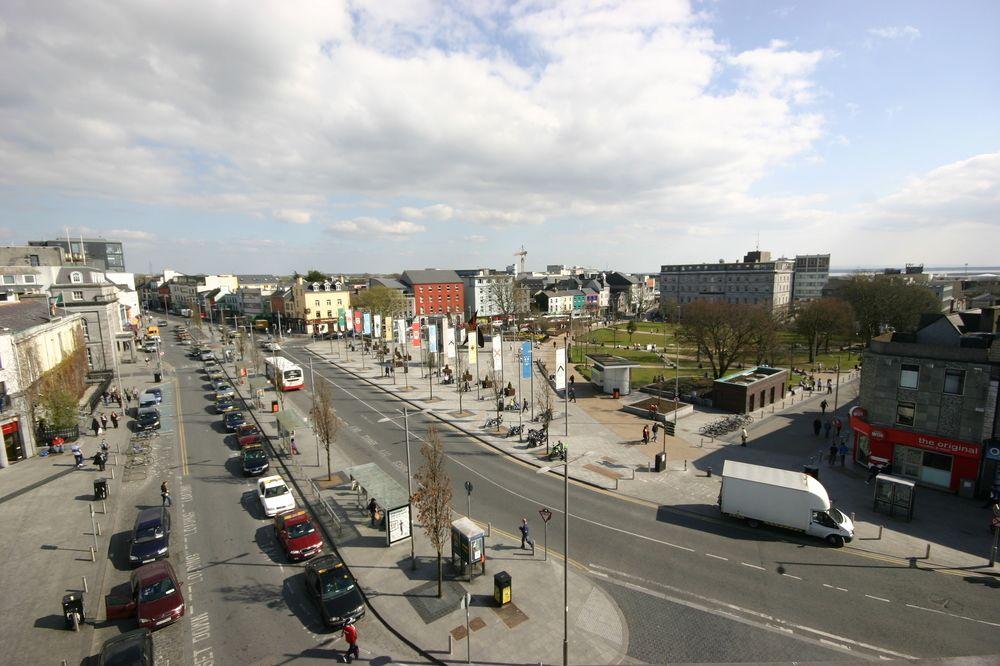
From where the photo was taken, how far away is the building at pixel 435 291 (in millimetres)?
130550

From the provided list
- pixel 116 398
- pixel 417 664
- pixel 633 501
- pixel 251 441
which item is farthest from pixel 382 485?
pixel 116 398

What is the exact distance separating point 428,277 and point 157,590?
396 feet

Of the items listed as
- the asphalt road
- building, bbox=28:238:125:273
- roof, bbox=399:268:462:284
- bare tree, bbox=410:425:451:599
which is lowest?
the asphalt road

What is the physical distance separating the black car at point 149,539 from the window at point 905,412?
4192 centimetres

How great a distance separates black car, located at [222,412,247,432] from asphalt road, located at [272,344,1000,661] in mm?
23562

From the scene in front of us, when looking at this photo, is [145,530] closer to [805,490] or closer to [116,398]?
A: [805,490]

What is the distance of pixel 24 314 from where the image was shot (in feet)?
145

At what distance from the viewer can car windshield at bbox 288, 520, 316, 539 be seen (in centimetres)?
2091

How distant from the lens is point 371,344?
8456cm

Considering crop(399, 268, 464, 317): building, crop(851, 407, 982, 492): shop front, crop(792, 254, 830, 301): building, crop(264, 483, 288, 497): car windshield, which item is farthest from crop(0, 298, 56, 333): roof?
crop(792, 254, 830, 301): building

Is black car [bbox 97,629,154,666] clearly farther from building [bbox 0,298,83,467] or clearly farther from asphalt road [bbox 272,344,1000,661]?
building [bbox 0,298,83,467]

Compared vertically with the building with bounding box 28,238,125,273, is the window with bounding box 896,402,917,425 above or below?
below

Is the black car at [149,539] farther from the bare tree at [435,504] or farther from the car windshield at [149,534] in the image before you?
the bare tree at [435,504]

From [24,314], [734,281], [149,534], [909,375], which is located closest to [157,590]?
[149,534]
